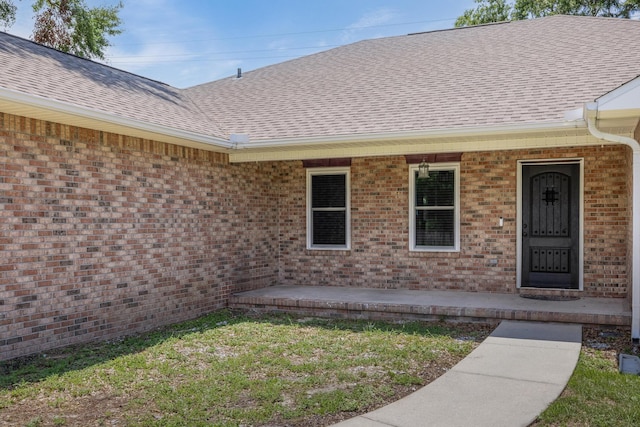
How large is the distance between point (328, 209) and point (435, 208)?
2.03 metres

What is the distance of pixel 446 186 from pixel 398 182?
848mm

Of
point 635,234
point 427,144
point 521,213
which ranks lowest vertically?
point 635,234

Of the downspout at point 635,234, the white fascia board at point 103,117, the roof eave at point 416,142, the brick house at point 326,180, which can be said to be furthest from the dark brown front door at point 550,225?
the white fascia board at point 103,117

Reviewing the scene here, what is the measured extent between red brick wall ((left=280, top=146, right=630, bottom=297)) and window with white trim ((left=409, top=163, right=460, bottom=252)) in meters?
0.12

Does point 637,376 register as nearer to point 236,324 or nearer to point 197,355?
point 197,355

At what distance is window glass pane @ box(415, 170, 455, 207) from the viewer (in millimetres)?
9438

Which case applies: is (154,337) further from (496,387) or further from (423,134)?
(423,134)

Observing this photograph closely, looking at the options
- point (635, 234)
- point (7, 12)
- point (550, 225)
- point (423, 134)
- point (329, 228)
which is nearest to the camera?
point (635, 234)

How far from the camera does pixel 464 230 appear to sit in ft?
30.2

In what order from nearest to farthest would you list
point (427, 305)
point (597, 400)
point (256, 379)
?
point (597, 400) < point (256, 379) < point (427, 305)

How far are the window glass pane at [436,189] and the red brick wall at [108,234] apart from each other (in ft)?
10.2

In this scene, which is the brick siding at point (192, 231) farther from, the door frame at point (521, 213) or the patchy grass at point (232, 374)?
the patchy grass at point (232, 374)

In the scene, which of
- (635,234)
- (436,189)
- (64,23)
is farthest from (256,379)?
(64,23)

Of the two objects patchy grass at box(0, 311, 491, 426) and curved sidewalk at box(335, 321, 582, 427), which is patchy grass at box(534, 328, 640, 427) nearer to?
curved sidewalk at box(335, 321, 582, 427)
